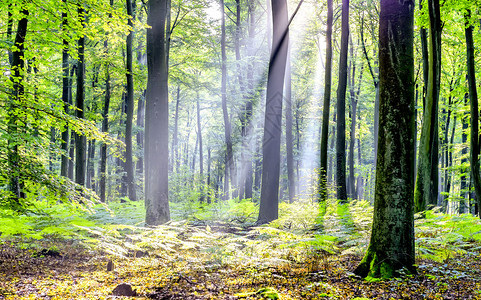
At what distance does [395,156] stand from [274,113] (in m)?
5.22

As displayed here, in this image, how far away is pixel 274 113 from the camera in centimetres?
906

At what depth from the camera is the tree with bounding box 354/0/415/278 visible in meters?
4.08

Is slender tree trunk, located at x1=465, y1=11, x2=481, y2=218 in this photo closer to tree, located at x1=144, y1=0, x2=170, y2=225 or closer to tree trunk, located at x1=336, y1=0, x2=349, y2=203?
tree trunk, located at x1=336, y1=0, x2=349, y2=203

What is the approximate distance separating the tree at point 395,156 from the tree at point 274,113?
15.2 feet

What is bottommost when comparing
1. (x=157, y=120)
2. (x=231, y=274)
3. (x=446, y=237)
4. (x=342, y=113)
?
(x=231, y=274)

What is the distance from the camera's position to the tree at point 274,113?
29.0ft

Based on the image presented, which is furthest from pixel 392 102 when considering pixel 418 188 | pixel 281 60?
pixel 418 188

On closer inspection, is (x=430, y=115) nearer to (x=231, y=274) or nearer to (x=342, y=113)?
(x=342, y=113)

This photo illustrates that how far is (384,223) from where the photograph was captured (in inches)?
163

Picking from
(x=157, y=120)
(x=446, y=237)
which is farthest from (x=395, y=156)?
(x=157, y=120)

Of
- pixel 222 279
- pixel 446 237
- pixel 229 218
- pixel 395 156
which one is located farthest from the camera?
pixel 229 218

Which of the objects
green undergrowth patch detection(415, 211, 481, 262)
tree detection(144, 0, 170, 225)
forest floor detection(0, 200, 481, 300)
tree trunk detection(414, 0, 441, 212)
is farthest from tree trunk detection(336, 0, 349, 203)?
tree detection(144, 0, 170, 225)

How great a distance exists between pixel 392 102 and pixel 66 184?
545 centimetres

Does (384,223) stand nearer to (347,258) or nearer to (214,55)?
(347,258)
